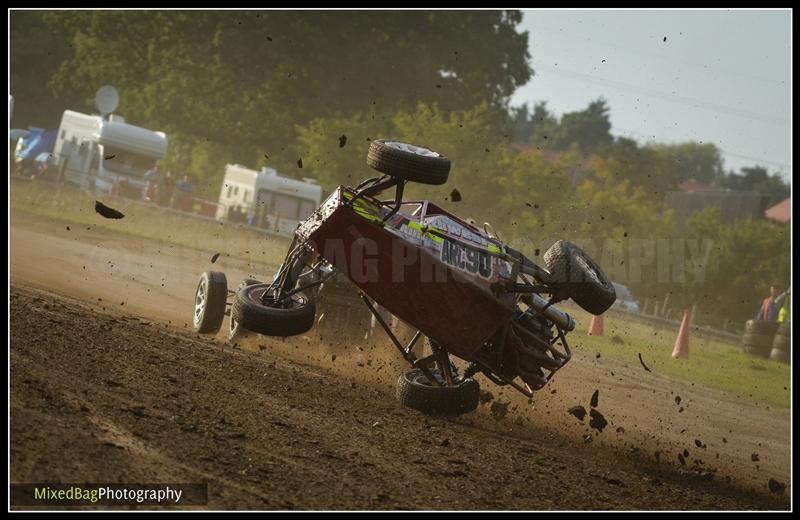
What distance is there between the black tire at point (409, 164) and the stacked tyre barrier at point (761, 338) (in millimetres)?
15788

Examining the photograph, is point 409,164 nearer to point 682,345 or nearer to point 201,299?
point 201,299

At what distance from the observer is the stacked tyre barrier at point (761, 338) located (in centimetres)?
2216

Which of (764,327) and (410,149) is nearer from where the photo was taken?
(410,149)

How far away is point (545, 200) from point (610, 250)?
4.26 meters

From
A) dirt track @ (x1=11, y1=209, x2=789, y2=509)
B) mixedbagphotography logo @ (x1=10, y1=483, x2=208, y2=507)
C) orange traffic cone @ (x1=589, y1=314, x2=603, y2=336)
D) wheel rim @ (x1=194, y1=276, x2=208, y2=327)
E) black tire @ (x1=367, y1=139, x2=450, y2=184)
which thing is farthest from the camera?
orange traffic cone @ (x1=589, y1=314, x2=603, y2=336)

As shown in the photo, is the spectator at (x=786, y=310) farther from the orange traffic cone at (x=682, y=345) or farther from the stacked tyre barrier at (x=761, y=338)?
the orange traffic cone at (x=682, y=345)

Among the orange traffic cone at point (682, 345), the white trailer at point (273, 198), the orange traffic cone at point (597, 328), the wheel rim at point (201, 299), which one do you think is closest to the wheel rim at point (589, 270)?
the wheel rim at point (201, 299)

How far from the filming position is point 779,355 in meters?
21.7

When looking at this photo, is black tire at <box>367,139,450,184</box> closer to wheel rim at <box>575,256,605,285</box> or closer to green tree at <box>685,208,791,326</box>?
wheel rim at <box>575,256,605,285</box>

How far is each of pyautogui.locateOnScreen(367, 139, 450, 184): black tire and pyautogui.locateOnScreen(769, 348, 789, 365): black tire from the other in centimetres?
1536

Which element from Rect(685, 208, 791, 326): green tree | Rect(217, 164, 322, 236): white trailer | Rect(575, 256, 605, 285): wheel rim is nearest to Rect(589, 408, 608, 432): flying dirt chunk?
Rect(575, 256, 605, 285): wheel rim

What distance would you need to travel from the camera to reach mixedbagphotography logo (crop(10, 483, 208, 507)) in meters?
5.30

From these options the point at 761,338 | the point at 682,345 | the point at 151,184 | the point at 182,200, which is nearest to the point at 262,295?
the point at 682,345

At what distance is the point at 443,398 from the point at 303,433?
1776 millimetres
